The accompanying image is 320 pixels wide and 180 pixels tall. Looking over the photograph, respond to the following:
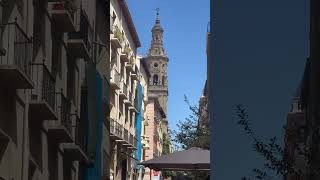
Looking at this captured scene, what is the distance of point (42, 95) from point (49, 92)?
55cm

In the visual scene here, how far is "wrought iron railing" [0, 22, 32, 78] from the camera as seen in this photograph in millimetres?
12164

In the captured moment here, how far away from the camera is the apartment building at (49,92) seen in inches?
493

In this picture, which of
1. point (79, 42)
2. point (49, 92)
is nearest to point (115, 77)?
point (79, 42)

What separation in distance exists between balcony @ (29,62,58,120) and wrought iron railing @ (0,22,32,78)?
582mm

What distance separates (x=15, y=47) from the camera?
12766 millimetres

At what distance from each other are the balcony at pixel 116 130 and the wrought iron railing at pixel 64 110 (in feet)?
85.0

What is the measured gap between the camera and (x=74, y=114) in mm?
18328

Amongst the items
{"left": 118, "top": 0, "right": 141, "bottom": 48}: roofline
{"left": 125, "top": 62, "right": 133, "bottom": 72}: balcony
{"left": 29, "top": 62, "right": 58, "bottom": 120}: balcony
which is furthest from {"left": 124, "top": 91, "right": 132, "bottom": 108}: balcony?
{"left": 29, "top": 62, "right": 58, "bottom": 120}: balcony

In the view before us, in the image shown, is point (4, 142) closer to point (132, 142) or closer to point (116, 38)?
point (116, 38)

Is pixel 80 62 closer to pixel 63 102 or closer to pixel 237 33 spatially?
pixel 63 102

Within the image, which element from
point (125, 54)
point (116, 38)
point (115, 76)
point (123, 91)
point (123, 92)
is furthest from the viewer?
point (123, 91)

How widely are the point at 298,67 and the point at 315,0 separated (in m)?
1.63

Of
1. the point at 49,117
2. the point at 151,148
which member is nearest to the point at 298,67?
the point at 49,117

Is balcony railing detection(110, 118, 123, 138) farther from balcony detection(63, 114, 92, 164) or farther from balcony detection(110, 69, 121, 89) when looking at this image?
balcony detection(63, 114, 92, 164)
